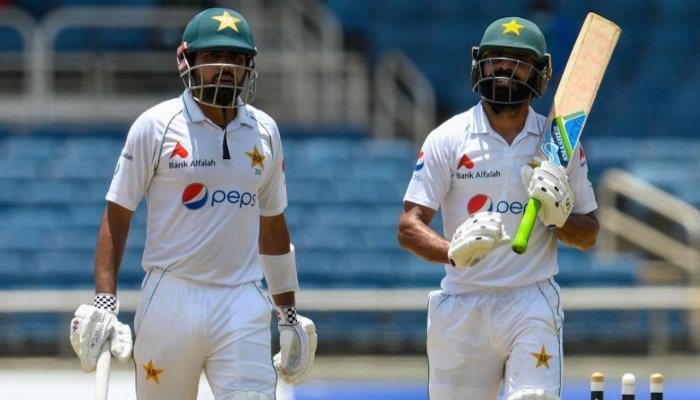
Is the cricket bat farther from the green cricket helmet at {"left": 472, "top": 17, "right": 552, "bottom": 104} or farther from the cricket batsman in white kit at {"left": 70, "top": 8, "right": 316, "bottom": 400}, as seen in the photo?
the cricket batsman in white kit at {"left": 70, "top": 8, "right": 316, "bottom": 400}

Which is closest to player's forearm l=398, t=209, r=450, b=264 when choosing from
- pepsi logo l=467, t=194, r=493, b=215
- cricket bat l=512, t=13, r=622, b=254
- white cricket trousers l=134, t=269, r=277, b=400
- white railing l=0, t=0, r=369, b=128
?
pepsi logo l=467, t=194, r=493, b=215

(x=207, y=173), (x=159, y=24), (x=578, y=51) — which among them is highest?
(x=159, y=24)

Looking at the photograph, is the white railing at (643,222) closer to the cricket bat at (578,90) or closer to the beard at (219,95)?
the cricket bat at (578,90)

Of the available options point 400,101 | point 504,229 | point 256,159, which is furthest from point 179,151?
point 400,101

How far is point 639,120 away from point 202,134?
7983mm

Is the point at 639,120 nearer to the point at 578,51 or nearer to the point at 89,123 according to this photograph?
the point at 89,123

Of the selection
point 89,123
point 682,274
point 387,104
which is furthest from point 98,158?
point 682,274

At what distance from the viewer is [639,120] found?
12.2m

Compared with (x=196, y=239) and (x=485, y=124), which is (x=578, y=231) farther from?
(x=196, y=239)

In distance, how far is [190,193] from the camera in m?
4.63

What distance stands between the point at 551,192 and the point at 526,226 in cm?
12

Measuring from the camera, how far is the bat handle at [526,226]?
14.9ft

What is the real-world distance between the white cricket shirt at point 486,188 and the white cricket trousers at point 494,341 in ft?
0.16

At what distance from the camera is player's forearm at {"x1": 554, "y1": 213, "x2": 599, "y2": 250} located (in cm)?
479
